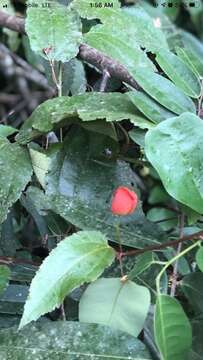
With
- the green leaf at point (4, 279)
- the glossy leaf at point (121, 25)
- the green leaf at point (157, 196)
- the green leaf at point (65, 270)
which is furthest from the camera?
the green leaf at point (157, 196)

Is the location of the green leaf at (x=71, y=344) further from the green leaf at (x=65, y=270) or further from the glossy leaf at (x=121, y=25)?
the glossy leaf at (x=121, y=25)

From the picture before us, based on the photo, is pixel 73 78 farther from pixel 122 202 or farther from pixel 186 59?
pixel 122 202

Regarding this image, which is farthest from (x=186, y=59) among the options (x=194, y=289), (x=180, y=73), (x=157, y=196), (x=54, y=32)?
(x=157, y=196)

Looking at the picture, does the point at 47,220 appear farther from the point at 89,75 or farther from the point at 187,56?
the point at 89,75

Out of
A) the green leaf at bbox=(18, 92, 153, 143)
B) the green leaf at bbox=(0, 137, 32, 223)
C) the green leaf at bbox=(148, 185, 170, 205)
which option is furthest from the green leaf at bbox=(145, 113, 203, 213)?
the green leaf at bbox=(148, 185, 170, 205)

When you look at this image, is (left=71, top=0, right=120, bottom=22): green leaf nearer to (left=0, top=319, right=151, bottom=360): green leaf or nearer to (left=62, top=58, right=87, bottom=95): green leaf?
(left=62, top=58, right=87, bottom=95): green leaf

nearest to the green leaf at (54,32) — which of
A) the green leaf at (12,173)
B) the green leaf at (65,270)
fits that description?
the green leaf at (12,173)

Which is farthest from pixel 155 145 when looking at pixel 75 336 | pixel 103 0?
pixel 103 0
